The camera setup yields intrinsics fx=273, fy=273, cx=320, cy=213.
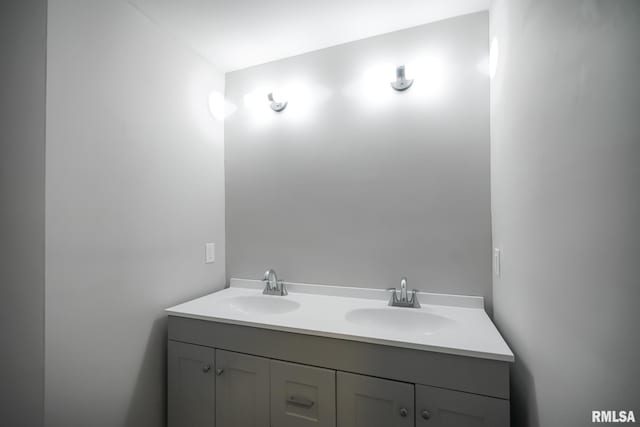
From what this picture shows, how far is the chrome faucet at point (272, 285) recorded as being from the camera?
5.89 feet

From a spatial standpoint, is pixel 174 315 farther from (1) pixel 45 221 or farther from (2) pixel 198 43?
(2) pixel 198 43

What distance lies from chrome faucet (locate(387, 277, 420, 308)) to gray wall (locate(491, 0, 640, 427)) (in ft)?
1.57

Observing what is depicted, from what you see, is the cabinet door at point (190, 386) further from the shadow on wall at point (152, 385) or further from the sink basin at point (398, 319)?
the sink basin at point (398, 319)

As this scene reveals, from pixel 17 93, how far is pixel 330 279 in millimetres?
1728

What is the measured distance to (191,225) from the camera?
1.79m

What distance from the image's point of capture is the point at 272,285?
1.85 m

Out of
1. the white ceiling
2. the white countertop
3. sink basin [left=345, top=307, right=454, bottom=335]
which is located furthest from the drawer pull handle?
the white ceiling

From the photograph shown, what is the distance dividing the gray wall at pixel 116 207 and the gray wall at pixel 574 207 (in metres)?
1.71

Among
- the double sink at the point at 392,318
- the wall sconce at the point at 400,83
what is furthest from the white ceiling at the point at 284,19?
the double sink at the point at 392,318

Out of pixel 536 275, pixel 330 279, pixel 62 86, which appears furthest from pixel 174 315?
pixel 536 275

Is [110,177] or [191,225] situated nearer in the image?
[110,177]

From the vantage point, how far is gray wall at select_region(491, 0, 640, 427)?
1.58ft

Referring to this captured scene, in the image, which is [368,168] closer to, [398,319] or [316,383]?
[398,319]

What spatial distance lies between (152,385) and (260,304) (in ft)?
2.31
